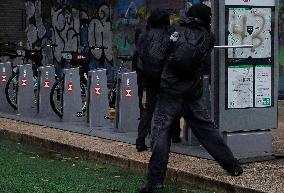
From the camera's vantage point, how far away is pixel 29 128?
36.7 ft

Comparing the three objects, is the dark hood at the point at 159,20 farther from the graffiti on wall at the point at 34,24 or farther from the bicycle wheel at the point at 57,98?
the graffiti on wall at the point at 34,24

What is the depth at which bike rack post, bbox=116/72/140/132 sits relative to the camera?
10.2 metres

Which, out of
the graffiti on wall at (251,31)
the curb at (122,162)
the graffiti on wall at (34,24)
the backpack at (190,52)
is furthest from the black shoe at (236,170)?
the graffiti on wall at (34,24)

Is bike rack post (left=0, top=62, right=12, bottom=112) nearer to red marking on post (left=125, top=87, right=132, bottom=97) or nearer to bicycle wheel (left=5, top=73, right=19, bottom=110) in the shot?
bicycle wheel (left=5, top=73, right=19, bottom=110)

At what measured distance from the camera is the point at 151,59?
806cm

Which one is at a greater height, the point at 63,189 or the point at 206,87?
the point at 206,87

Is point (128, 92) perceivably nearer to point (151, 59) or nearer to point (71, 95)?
point (71, 95)

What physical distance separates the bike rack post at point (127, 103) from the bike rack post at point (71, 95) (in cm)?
135

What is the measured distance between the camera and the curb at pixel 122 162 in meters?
7.02

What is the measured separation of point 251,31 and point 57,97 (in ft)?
16.8

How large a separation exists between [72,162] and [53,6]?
13716 mm

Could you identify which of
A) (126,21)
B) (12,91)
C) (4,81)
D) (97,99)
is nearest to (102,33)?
(126,21)

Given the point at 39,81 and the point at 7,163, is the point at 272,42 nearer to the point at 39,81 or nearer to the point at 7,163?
the point at 7,163

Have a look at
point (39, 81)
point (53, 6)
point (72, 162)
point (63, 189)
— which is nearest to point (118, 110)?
point (72, 162)
